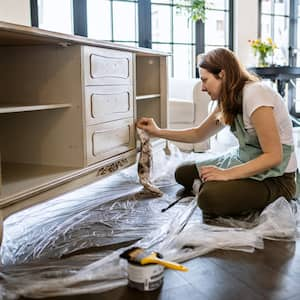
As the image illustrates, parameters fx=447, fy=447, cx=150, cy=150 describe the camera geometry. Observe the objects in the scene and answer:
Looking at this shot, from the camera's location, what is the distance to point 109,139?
79.8 inches

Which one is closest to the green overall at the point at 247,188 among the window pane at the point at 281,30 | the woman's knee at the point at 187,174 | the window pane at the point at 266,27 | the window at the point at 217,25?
the woman's knee at the point at 187,174

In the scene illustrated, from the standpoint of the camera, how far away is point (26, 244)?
1.58 metres

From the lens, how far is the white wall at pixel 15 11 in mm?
3330

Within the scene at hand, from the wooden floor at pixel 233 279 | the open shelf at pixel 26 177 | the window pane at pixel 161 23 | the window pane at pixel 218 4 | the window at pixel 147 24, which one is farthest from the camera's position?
the window pane at pixel 218 4

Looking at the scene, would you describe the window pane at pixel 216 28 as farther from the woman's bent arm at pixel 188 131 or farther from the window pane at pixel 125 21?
the woman's bent arm at pixel 188 131

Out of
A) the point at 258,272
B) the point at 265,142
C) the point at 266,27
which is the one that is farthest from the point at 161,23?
the point at 258,272

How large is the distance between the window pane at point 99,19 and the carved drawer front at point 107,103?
229 centimetres

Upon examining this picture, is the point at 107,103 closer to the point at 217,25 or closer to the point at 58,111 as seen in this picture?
the point at 58,111

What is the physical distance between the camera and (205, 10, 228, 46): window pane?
519 centimetres

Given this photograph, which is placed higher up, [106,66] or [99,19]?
[99,19]

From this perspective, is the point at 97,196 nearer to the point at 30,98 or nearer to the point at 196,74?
the point at 30,98

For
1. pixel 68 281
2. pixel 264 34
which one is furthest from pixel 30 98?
pixel 264 34

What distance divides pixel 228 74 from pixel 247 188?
0.47 metres

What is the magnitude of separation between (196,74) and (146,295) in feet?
13.5
